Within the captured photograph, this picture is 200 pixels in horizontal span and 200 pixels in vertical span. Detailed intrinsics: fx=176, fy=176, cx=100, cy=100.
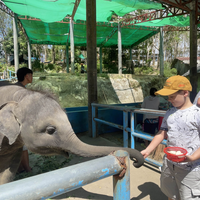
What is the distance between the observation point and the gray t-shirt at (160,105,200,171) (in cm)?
146

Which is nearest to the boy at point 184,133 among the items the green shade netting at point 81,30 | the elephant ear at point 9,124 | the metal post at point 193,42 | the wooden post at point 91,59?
the elephant ear at point 9,124

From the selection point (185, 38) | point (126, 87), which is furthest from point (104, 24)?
point (185, 38)

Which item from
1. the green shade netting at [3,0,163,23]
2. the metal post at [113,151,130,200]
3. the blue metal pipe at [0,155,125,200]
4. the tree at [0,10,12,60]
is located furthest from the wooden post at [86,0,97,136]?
the tree at [0,10,12,60]

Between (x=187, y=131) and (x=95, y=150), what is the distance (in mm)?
790

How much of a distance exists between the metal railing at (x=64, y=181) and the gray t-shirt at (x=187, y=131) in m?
0.79

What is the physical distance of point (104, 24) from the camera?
44.0 feet

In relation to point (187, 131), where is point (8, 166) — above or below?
below

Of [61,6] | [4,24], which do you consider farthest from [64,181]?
[4,24]

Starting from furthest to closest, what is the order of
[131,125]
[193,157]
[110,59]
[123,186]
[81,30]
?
[110,59] < [81,30] < [131,125] < [193,157] < [123,186]

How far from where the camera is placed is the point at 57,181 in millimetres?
698

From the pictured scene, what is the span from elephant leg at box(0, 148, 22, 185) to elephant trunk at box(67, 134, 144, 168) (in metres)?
1.00

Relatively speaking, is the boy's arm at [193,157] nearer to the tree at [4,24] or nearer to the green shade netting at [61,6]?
the green shade netting at [61,6]

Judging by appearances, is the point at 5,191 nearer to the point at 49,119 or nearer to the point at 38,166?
the point at 49,119

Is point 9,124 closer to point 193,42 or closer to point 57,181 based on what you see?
point 57,181
